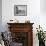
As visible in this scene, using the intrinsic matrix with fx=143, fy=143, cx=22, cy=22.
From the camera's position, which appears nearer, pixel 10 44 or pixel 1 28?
pixel 10 44

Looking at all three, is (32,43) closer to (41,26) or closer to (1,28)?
(41,26)

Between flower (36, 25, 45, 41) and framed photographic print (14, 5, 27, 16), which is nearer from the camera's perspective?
flower (36, 25, 45, 41)

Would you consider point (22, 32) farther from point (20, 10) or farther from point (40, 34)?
point (20, 10)

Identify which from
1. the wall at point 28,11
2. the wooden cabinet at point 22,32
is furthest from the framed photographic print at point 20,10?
the wooden cabinet at point 22,32

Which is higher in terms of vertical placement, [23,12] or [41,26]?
[23,12]

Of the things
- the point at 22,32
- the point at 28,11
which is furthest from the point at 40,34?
the point at 28,11

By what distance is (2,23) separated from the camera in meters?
5.58

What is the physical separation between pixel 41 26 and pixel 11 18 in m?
1.21

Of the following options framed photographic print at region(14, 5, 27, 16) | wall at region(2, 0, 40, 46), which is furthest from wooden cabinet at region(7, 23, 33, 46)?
framed photographic print at region(14, 5, 27, 16)

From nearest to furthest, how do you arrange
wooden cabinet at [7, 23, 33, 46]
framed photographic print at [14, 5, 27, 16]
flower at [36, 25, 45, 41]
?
flower at [36, 25, 45, 41] → wooden cabinet at [7, 23, 33, 46] → framed photographic print at [14, 5, 27, 16]

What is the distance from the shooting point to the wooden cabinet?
5395 mm

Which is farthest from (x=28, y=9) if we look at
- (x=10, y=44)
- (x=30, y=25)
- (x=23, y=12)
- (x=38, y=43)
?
(x=10, y=44)

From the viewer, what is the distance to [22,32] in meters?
5.47

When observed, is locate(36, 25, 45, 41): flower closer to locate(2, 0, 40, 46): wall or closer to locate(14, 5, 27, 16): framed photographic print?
locate(2, 0, 40, 46): wall
